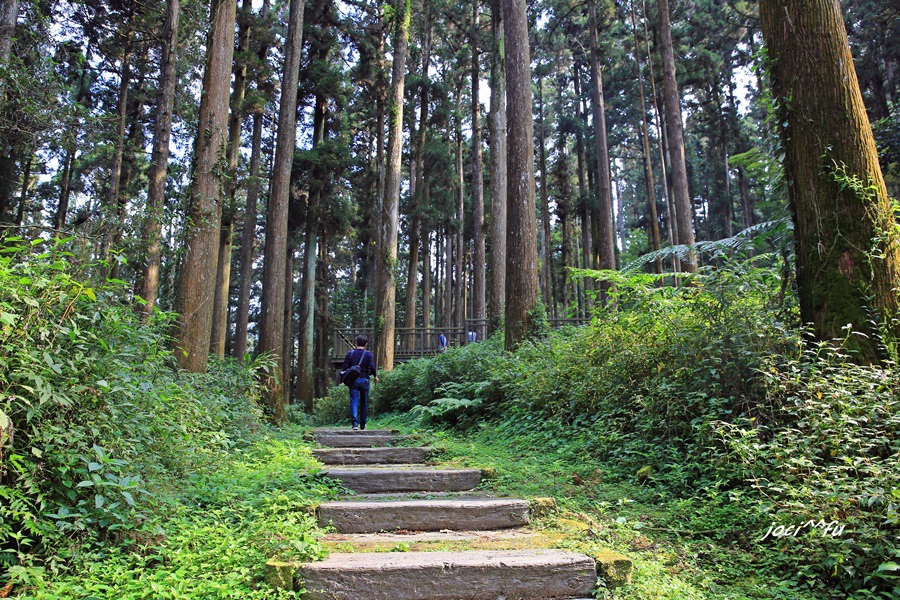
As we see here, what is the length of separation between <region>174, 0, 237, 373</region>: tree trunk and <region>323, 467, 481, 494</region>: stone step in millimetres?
4041

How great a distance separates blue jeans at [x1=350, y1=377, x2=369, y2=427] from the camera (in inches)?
386

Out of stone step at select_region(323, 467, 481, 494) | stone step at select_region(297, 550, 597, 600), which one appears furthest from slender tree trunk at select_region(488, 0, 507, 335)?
stone step at select_region(297, 550, 597, 600)

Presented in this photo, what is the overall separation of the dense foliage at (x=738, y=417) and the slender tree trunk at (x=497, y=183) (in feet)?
19.9

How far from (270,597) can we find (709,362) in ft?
14.5

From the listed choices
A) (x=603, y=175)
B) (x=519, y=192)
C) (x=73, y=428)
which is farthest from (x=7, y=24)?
(x=603, y=175)

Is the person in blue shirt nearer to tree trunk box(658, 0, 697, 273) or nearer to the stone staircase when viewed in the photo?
the stone staircase

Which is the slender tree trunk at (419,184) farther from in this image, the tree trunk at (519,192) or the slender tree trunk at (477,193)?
the tree trunk at (519,192)

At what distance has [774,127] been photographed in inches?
223

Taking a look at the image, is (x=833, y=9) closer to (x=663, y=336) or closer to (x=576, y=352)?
(x=663, y=336)

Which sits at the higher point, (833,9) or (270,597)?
(833,9)

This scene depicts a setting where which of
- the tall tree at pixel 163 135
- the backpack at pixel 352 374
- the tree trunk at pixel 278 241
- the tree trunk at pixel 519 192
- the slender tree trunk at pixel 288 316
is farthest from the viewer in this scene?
the slender tree trunk at pixel 288 316

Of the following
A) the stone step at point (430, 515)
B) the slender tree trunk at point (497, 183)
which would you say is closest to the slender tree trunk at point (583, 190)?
the slender tree trunk at point (497, 183)

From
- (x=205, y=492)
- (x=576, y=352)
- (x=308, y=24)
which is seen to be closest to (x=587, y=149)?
(x=308, y=24)
